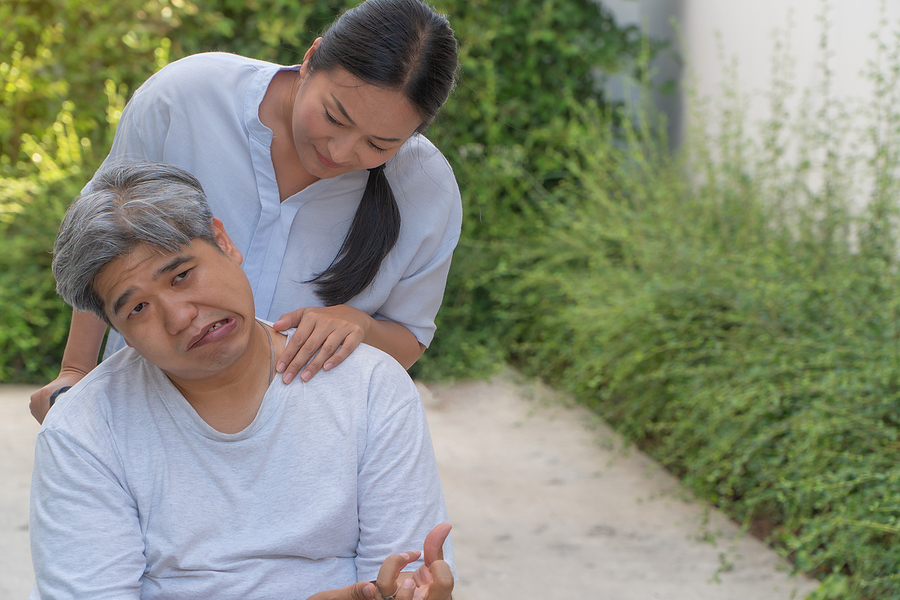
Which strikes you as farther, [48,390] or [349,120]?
[48,390]

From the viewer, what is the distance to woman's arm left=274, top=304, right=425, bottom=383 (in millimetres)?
1415

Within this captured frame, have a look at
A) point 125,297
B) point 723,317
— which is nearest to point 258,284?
point 125,297

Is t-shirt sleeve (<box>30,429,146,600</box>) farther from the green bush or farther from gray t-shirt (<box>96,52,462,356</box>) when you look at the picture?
the green bush

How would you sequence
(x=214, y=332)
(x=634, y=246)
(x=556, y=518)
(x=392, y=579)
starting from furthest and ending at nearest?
(x=634, y=246)
(x=556, y=518)
(x=214, y=332)
(x=392, y=579)

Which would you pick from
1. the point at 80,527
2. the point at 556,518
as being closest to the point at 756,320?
the point at 556,518

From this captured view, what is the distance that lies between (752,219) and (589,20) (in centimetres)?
188

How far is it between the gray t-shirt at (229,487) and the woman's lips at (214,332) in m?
0.14

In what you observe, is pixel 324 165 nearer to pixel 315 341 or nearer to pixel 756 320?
pixel 315 341

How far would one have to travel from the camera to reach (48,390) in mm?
1515

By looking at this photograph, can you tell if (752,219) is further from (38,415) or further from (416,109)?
(38,415)

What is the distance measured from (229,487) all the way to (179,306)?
1.01 feet

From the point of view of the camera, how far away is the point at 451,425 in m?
3.71

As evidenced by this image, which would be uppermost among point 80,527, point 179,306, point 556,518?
point 179,306

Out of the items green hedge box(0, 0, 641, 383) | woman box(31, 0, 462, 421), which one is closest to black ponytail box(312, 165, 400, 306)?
woman box(31, 0, 462, 421)
